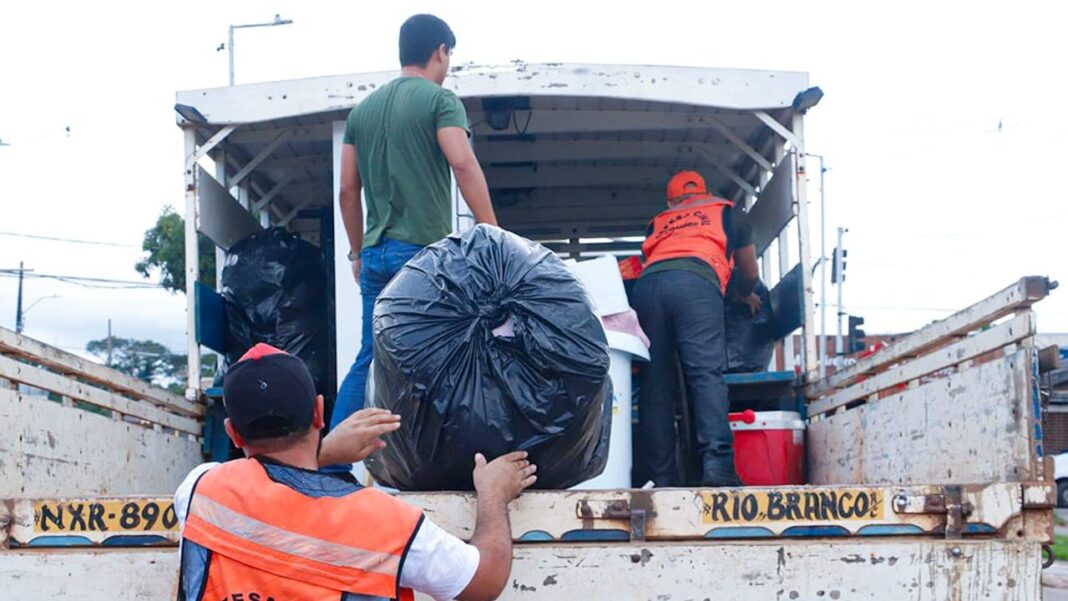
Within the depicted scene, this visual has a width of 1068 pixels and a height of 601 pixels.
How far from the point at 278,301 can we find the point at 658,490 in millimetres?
3401

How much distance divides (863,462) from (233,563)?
260 cm

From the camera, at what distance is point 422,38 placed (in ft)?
11.8

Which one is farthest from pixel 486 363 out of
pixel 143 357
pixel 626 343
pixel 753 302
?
pixel 143 357

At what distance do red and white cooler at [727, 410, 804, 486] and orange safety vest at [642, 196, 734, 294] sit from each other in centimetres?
65

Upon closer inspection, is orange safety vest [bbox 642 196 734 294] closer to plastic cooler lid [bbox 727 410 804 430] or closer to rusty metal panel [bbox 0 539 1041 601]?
plastic cooler lid [bbox 727 410 804 430]

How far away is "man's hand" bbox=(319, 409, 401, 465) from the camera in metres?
2.28

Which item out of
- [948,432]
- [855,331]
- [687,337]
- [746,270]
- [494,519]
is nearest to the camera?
[494,519]

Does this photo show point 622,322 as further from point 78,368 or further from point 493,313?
point 78,368

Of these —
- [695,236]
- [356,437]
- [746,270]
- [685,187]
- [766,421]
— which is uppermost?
[685,187]

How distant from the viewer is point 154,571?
2451mm

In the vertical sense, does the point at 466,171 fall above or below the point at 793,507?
above

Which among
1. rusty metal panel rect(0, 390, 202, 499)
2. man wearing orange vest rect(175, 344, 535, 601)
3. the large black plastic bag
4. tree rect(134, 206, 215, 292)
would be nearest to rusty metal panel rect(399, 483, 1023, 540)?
the large black plastic bag

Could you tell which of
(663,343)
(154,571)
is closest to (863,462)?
(663,343)

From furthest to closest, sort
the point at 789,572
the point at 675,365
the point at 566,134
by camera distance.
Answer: the point at 566,134 → the point at 675,365 → the point at 789,572
